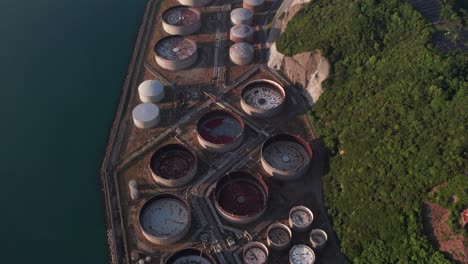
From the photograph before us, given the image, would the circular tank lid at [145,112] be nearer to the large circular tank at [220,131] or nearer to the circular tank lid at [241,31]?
the large circular tank at [220,131]

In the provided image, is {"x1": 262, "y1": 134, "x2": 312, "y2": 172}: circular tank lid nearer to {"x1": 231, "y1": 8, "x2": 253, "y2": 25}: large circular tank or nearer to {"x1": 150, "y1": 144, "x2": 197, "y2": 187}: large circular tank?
{"x1": 150, "y1": 144, "x2": 197, "y2": 187}: large circular tank

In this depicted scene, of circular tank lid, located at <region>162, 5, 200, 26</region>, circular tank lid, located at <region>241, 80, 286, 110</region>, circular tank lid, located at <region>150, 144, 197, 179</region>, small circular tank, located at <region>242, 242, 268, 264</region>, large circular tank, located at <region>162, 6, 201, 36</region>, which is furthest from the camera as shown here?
circular tank lid, located at <region>162, 5, 200, 26</region>

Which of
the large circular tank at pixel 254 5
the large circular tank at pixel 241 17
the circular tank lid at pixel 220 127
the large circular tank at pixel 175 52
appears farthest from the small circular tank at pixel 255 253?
the large circular tank at pixel 254 5

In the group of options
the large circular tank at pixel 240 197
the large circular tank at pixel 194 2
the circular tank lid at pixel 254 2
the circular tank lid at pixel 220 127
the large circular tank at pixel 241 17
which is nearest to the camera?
the large circular tank at pixel 240 197

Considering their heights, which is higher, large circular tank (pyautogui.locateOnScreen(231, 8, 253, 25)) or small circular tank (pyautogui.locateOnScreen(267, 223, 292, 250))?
large circular tank (pyautogui.locateOnScreen(231, 8, 253, 25))

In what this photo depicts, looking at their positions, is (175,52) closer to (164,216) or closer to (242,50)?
(242,50)

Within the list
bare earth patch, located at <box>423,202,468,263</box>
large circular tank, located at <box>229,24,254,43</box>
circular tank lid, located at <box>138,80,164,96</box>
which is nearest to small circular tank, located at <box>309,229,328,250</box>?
bare earth patch, located at <box>423,202,468,263</box>

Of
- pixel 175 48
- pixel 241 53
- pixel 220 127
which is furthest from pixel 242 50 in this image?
pixel 220 127

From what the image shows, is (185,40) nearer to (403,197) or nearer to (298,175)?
(298,175)
